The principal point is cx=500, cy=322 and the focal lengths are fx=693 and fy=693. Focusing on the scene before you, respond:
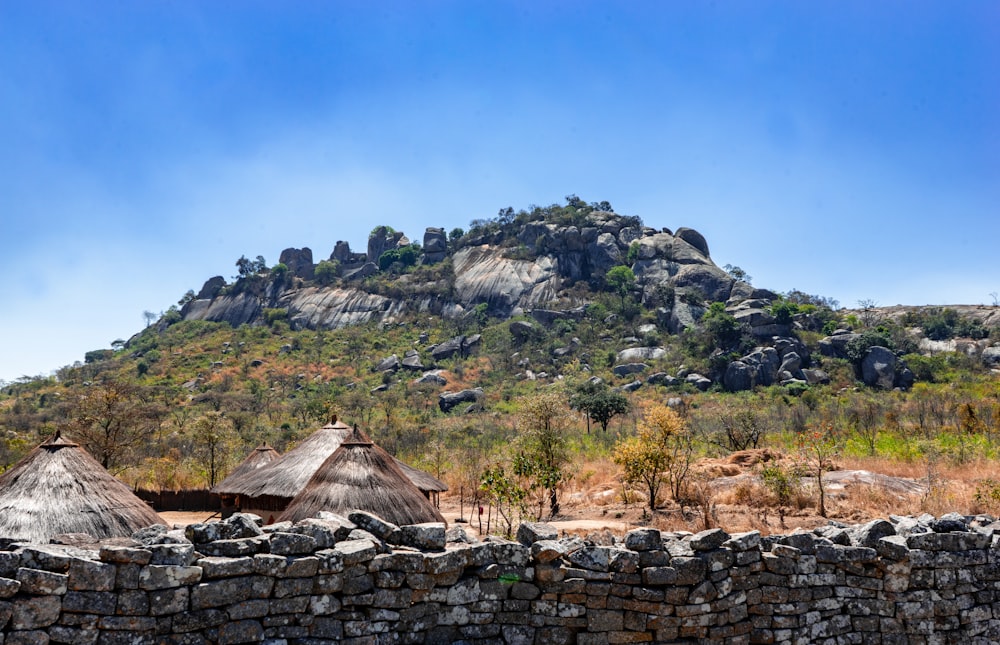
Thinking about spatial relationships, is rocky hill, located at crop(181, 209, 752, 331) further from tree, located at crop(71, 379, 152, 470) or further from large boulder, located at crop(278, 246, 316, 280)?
tree, located at crop(71, 379, 152, 470)

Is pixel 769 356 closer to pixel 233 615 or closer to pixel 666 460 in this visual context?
pixel 666 460

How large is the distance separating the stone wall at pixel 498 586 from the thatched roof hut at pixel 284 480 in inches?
427

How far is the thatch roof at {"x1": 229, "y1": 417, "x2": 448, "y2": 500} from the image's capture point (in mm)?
16609

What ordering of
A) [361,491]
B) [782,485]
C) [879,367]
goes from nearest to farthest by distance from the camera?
1. [361,491]
2. [782,485]
3. [879,367]

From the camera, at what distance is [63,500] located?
11859 mm

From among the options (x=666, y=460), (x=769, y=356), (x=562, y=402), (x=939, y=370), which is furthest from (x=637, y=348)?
(x=666, y=460)

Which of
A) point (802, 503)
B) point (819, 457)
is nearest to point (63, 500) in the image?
point (802, 503)

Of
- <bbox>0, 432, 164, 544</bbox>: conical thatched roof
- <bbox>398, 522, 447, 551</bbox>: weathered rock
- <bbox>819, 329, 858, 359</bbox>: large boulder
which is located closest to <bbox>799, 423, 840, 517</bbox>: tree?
<bbox>398, 522, 447, 551</bbox>: weathered rock

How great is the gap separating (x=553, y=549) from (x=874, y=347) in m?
59.0

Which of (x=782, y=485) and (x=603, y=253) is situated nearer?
(x=782, y=485)

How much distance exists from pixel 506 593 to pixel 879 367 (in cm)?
5764

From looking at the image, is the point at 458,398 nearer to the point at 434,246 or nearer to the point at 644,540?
the point at 644,540

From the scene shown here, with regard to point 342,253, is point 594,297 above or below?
below

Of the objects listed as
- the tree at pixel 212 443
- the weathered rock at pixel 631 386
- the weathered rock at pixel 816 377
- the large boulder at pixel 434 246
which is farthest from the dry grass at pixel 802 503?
the large boulder at pixel 434 246
